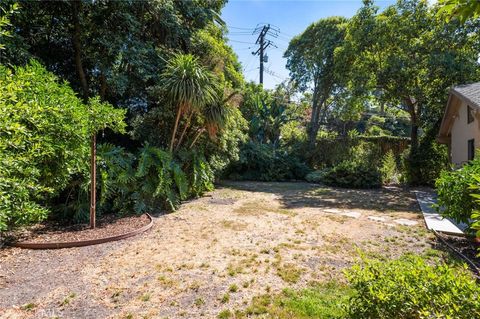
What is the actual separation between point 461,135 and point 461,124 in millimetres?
409

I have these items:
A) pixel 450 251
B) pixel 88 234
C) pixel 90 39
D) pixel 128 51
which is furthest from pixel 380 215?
pixel 90 39

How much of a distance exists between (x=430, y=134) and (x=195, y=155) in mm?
10345

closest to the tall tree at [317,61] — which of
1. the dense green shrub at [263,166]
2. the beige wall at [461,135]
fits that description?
the dense green shrub at [263,166]

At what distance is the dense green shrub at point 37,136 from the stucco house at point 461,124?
9726 millimetres

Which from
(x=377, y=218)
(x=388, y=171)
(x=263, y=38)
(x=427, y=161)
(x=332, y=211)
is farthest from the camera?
(x=263, y=38)

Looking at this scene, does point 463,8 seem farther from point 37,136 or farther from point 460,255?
point 37,136

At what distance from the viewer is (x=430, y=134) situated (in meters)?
12.1

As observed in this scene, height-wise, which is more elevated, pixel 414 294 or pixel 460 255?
pixel 414 294

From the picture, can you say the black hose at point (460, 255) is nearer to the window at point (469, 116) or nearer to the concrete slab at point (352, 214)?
the concrete slab at point (352, 214)

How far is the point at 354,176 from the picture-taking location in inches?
467

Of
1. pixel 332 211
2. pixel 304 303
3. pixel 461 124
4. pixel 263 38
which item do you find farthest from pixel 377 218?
pixel 263 38

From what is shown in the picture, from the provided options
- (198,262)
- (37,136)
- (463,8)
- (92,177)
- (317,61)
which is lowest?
(198,262)

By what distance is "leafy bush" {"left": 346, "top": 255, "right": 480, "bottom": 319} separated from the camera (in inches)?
61.2

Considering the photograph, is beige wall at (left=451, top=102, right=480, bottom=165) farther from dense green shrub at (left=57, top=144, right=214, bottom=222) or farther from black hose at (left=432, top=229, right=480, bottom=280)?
dense green shrub at (left=57, top=144, right=214, bottom=222)
